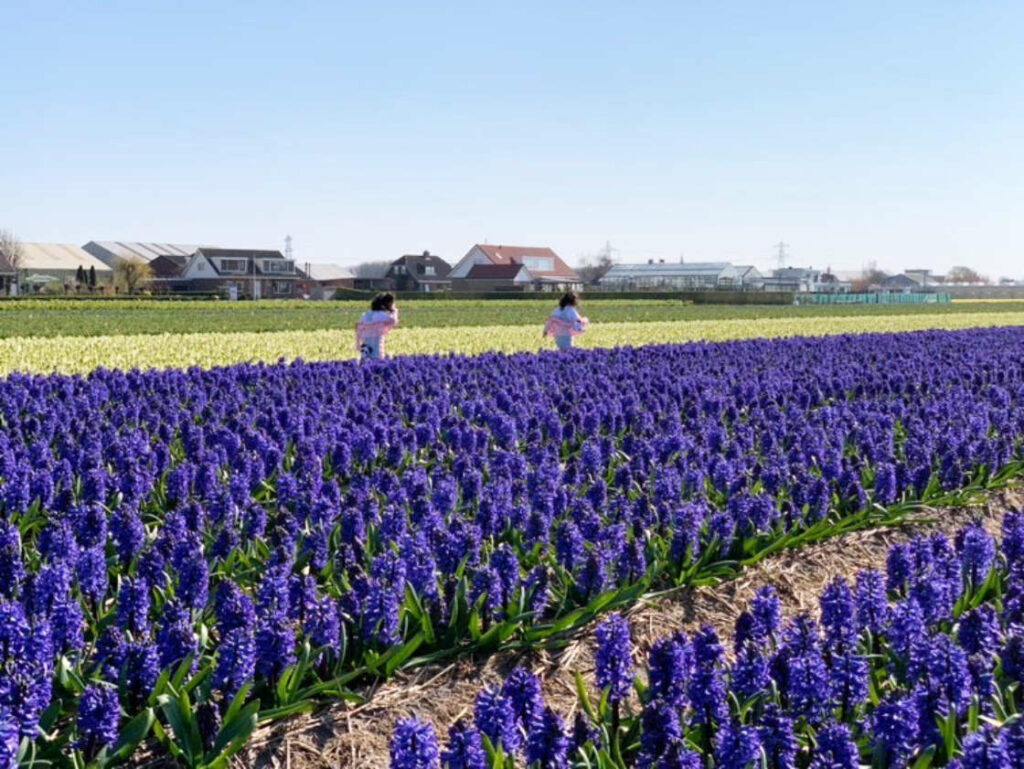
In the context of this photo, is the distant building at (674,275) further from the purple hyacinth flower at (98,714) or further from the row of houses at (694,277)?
the purple hyacinth flower at (98,714)

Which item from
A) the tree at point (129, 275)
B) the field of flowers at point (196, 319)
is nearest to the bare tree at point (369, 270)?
the tree at point (129, 275)

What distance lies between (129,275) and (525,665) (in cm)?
10556

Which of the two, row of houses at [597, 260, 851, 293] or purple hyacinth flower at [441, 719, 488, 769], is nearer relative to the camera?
purple hyacinth flower at [441, 719, 488, 769]

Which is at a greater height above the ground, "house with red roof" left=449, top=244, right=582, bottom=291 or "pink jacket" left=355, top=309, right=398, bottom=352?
"house with red roof" left=449, top=244, right=582, bottom=291

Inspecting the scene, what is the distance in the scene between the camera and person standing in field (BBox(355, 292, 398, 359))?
16750mm

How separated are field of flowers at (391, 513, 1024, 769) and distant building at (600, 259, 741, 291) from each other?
12990 centimetres

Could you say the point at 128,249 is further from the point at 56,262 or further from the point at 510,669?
the point at 510,669

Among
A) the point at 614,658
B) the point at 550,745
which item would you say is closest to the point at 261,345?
the point at 614,658

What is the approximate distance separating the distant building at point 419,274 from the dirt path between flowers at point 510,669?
113873mm

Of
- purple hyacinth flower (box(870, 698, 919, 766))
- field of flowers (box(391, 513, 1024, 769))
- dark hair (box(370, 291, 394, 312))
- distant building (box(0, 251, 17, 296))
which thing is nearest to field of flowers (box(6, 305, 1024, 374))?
dark hair (box(370, 291, 394, 312))

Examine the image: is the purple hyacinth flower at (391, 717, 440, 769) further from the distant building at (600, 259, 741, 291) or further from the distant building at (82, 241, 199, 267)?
the distant building at (82, 241, 199, 267)

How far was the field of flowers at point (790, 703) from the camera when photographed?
327 centimetres

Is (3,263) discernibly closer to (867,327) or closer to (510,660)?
(867,327)

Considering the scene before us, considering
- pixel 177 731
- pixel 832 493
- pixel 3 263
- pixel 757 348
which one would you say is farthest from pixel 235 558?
pixel 3 263
